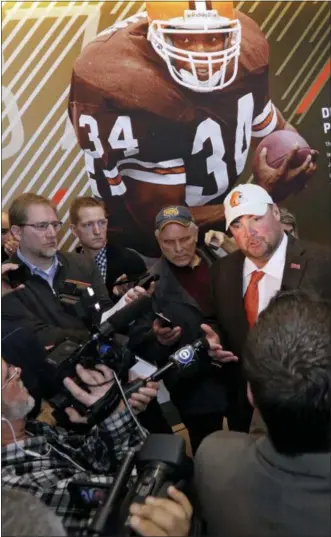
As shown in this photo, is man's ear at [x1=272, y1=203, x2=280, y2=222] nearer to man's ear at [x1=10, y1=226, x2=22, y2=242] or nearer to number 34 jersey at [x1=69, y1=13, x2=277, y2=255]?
number 34 jersey at [x1=69, y1=13, x2=277, y2=255]

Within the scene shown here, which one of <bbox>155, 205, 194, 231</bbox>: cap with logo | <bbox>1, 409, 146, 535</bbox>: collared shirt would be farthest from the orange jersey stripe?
<bbox>1, 409, 146, 535</bbox>: collared shirt

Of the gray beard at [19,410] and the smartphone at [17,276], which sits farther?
the smartphone at [17,276]

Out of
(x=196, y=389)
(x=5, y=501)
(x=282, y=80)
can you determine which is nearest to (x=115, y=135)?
(x=282, y=80)

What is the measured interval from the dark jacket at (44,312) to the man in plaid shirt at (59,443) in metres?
0.13

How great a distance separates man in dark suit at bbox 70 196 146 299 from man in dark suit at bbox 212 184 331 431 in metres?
0.26

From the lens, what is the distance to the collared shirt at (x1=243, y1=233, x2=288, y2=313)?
1593 mm

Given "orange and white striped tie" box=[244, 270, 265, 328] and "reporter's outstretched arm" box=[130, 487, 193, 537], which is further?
"orange and white striped tie" box=[244, 270, 265, 328]

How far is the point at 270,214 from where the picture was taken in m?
1.66

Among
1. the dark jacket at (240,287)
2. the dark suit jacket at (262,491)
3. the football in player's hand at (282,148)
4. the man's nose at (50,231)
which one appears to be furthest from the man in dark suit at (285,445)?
the football in player's hand at (282,148)

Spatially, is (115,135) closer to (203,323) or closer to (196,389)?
(203,323)

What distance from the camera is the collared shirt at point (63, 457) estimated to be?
4.11 ft

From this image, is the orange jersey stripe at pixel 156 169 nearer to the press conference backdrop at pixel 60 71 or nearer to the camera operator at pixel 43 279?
the press conference backdrop at pixel 60 71

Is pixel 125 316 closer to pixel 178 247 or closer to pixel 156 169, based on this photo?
pixel 178 247

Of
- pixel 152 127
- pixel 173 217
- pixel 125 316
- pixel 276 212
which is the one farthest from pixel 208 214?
pixel 125 316
